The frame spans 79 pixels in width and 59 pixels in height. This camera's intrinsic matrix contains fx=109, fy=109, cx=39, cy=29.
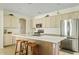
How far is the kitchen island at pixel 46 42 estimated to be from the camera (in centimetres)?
207

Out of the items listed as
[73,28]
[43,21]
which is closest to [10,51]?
[43,21]

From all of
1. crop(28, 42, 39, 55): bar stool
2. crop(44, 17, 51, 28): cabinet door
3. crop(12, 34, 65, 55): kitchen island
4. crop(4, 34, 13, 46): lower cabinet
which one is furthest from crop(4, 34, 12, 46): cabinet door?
crop(44, 17, 51, 28): cabinet door

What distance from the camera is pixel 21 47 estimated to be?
2.18m

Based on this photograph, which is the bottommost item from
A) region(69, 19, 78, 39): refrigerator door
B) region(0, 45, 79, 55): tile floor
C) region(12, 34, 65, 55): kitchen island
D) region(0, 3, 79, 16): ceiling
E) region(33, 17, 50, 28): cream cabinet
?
region(0, 45, 79, 55): tile floor

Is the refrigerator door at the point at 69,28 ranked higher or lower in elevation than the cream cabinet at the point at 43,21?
lower

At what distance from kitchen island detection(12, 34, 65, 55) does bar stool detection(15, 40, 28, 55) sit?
83mm

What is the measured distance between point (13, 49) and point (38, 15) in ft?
2.68

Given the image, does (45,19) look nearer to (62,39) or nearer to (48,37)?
(48,37)

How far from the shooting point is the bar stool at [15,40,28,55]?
212cm

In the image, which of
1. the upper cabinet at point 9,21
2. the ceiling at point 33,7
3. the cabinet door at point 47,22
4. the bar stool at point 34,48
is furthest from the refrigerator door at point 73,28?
the upper cabinet at point 9,21

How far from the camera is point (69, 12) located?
202 centimetres

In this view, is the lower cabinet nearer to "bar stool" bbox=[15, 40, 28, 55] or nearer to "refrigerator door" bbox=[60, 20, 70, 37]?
"bar stool" bbox=[15, 40, 28, 55]

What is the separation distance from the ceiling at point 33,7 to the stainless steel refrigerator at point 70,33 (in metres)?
0.31

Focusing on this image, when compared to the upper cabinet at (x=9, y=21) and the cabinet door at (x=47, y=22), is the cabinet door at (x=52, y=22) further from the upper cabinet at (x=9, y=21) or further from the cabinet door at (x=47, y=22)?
the upper cabinet at (x=9, y=21)
